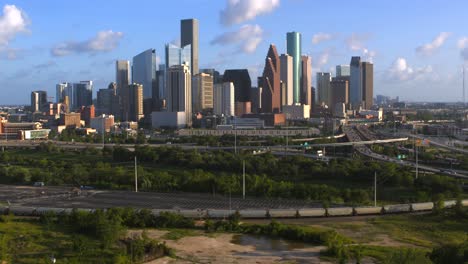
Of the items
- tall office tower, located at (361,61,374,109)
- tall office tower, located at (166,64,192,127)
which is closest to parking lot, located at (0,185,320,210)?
tall office tower, located at (166,64,192,127)

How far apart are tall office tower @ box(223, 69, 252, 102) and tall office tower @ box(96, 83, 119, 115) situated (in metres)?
16.8

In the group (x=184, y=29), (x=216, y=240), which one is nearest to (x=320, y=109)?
(x=184, y=29)

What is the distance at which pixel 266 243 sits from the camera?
1289 cm

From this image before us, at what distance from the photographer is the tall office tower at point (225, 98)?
246ft

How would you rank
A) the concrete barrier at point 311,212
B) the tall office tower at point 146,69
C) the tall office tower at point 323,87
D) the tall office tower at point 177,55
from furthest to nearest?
the tall office tower at point 323,87
the tall office tower at point 146,69
the tall office tower at point 177,55
the concrete barrier at point 311,212

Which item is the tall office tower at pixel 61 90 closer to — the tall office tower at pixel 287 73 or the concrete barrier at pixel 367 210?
the tall office tower at pixel 287 73

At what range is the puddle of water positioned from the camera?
12.5m

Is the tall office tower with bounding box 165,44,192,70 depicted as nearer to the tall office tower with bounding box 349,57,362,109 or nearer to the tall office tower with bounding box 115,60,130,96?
the tall office tower with bounding box 115,60,130,96

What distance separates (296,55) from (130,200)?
286 feet

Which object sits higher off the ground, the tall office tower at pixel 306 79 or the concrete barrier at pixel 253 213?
the tall office tower at pixel 306 79

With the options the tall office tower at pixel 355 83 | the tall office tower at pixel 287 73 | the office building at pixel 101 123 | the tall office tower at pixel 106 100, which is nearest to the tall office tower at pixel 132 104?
the tall office tower at pixel 106 100

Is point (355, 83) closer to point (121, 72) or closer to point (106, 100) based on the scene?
point (121, 72)

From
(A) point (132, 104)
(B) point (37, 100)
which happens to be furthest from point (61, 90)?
(A) point (132, 104)

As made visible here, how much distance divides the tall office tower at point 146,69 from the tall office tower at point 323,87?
107ft
